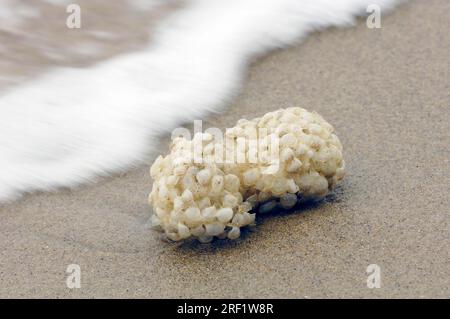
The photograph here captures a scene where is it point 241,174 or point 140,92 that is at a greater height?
point 140,92

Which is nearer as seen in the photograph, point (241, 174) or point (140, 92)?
point (241, 174)

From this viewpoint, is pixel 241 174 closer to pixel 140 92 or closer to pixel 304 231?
pixel 304 231

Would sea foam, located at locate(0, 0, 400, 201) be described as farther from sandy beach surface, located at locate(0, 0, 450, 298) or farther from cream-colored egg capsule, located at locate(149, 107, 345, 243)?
cream-colored egg capsule, located at locate(149, 107, 345, 243)

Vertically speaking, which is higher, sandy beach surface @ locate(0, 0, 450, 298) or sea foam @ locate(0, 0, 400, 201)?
sea foam @ locate(0, 0, 400, 201)

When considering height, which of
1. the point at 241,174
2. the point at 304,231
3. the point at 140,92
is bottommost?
the point at 304,231

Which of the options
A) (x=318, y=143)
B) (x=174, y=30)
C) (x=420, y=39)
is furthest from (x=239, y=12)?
(x=318, y=143)

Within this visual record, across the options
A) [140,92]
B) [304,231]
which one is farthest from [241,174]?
[140,92]

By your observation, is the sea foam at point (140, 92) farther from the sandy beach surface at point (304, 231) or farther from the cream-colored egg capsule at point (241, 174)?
the cream-colored egg capsule at point (241, 174)

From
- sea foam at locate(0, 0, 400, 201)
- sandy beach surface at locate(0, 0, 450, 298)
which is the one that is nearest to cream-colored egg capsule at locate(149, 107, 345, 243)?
sandy beach surface at locate(0, 0, 450, 298)

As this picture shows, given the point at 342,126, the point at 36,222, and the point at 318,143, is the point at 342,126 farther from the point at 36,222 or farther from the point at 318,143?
Result: the point at 36,222
